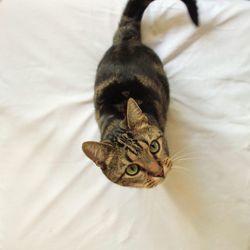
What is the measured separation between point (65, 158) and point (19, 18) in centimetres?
61

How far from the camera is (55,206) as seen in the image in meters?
1.11

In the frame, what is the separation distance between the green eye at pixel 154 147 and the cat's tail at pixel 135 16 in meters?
0.46

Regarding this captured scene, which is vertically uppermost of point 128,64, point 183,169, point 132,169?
point 128,64

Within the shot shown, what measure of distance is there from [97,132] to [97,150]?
0.99 feet

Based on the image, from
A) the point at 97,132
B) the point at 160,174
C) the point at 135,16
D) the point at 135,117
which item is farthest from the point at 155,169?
the point at 135,16

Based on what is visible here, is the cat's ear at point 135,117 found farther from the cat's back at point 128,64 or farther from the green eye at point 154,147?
the cat's back at point 128,64

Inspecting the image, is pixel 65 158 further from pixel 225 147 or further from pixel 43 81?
pixel 225 147

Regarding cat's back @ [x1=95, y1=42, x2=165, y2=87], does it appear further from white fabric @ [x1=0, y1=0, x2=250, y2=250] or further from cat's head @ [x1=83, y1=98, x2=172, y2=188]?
cat's head @ [x1=83, y1=98, x2=172, y2=188]

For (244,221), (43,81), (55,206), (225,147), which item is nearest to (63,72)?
(43,81)

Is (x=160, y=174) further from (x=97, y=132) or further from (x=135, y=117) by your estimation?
(x=97, y=132)

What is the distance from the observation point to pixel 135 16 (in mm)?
1307

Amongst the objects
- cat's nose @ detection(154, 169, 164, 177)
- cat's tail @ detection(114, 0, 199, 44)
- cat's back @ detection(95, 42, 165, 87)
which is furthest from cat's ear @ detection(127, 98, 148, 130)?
cat's tail @ detection(114, 0, 199, 44)

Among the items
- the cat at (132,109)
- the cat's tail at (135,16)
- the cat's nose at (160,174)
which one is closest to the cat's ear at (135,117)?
the cat at (132,109)

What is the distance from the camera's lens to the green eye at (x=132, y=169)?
0.93 metres
